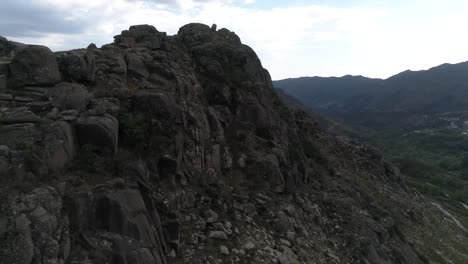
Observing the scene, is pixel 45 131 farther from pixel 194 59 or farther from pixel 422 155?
pixel 422 155

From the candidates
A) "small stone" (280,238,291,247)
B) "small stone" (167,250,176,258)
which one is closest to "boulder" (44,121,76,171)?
"small stone" (167,250,176,258)

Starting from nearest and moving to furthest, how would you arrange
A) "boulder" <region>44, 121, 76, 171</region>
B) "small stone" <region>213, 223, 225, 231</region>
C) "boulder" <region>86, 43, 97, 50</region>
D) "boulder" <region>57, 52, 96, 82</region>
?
"boulder" <region>44, 121, 76, 171</region> < "small stone" <region>213, 223, 225, 231</region> < "boulder" <region>57, 52, 96, 82</region> < "boulder" <region>86, 43, 97, 50</region>

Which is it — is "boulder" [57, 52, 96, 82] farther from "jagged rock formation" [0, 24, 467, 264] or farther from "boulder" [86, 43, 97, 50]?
"boulder" [86, 43, 97, 50]

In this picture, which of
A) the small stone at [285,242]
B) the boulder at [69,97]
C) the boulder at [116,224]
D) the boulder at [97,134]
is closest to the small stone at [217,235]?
the boulder at [116,224]

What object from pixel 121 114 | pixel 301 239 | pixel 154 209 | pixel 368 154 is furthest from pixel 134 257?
pixel 368 154

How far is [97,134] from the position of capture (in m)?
12.0

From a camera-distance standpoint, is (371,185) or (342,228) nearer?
(342,228)

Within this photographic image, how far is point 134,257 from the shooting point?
394 inches

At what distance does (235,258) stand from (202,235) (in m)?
1.34

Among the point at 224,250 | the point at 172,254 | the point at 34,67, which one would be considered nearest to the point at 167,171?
the point at 172,254

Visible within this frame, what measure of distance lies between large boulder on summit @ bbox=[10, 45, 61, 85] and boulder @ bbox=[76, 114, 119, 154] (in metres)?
2.52

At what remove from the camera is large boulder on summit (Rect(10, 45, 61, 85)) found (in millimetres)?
12961

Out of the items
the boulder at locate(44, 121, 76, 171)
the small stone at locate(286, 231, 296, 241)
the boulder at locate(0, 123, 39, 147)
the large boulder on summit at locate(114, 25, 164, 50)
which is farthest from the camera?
the large boulder on summit at locate(114, 25, 164, 50)

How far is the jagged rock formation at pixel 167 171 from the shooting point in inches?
387
